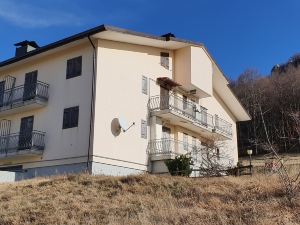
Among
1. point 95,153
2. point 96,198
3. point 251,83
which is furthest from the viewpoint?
point 251,83

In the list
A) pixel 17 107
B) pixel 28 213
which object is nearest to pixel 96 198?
pixel 28 213

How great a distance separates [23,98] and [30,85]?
1.05 metres

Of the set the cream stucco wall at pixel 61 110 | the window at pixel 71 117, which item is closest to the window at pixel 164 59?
the cream stucco wall at pixel 61 110

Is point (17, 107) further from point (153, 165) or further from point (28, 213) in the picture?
point (28, 213)

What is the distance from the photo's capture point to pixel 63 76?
27.2 metres

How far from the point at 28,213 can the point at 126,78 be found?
14193 millimetres

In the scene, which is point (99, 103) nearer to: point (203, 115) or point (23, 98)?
point (23, 98)

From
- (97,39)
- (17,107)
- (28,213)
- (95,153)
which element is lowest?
(28,213)

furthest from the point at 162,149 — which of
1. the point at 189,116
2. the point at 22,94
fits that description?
the point at 22,94

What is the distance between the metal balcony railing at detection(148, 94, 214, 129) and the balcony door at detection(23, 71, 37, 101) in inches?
297

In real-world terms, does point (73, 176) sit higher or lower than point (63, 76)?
lower

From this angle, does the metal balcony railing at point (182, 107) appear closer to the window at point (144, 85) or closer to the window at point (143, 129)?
the window at point (144, 85)

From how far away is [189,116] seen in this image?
105 ft

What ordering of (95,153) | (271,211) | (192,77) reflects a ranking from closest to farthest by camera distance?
(271,211)
(95,153)
(192,77)
